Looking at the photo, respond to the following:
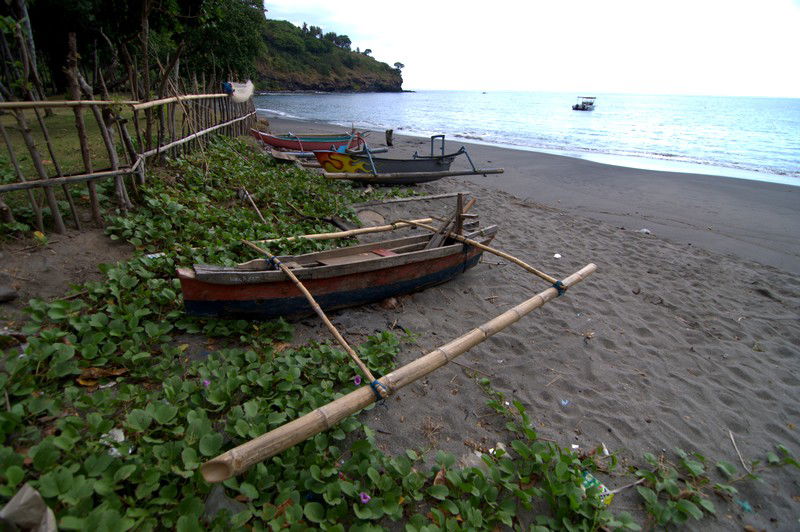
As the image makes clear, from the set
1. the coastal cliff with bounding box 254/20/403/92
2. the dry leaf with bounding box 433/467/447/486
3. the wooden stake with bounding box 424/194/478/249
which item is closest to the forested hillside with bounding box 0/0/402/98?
the wooden stake with bounding box 424/194/478/249

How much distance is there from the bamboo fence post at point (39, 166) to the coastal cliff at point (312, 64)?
76.8 meters

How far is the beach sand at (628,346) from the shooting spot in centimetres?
286

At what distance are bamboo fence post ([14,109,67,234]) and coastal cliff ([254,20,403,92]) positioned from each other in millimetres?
76838

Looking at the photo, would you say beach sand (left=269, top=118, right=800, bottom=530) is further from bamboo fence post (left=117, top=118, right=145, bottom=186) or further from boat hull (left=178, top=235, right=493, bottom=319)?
bamboo fence post (left=117, top=118, right=145, bottom=186)

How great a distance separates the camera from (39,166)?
3.81 m

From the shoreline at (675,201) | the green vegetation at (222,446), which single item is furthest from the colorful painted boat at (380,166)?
the green vegetation at (222,446)

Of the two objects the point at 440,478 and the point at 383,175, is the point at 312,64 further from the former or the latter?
the point at 440,478

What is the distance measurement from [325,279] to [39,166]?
119 inches

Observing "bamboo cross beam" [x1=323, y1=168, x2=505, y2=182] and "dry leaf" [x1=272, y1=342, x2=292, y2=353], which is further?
"bamboo cross beam" [x1=323, y1=168, x2=505, y2=182]

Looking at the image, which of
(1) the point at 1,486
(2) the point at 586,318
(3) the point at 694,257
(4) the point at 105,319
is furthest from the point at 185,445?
(3) the point at 694,257

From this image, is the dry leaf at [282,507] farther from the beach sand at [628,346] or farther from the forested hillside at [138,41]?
the forested hillside at [138,41]

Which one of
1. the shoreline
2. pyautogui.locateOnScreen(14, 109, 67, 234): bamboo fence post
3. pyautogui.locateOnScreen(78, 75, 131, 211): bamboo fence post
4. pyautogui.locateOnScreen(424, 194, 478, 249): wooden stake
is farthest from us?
the shoreline

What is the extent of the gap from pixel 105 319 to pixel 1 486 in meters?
1.52

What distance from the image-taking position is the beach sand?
2.86 metres
